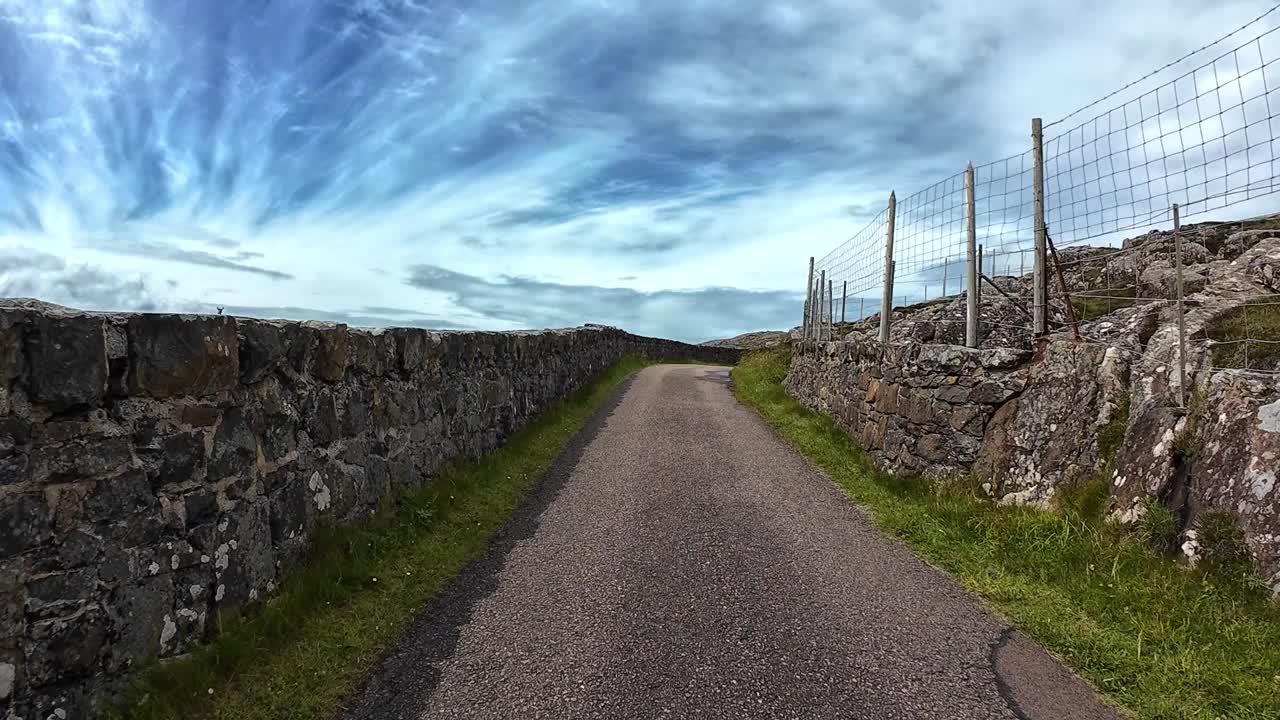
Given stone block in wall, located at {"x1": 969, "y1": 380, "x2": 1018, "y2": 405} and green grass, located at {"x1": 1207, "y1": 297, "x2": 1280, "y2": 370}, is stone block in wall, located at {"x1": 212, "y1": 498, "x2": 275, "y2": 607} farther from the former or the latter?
green grass, located at {"x1": 1207, "y1": 297, "x2": 1280, "y2": 370}

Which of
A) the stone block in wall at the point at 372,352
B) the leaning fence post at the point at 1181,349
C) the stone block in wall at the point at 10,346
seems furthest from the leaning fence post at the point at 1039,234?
the stone block in wall at the point at 10,346

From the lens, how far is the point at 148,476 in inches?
142

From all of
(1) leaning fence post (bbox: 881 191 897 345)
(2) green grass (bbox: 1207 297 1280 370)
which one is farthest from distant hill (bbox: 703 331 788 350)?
(2) green grass (bbox: 1207 297 1280 370)

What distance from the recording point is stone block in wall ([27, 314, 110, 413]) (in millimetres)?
3102

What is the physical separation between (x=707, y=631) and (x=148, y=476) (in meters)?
3.37

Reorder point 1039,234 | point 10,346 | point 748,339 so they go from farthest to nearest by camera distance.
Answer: point 748,339, point 1039,234, point 10,346

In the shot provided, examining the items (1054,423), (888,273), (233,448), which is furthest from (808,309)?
(233,448)

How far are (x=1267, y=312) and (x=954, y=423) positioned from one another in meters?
3.04

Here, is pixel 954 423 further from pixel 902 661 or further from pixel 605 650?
pixel 605 650

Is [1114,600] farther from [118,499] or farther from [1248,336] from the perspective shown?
[118,499]

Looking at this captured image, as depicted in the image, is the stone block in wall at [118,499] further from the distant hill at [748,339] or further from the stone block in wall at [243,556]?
the distant hill at [748,339]

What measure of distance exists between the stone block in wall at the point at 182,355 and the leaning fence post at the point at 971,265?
7.94m

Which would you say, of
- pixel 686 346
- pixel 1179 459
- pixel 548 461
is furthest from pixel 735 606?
pixel 686 346

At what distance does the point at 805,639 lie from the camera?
436cm
